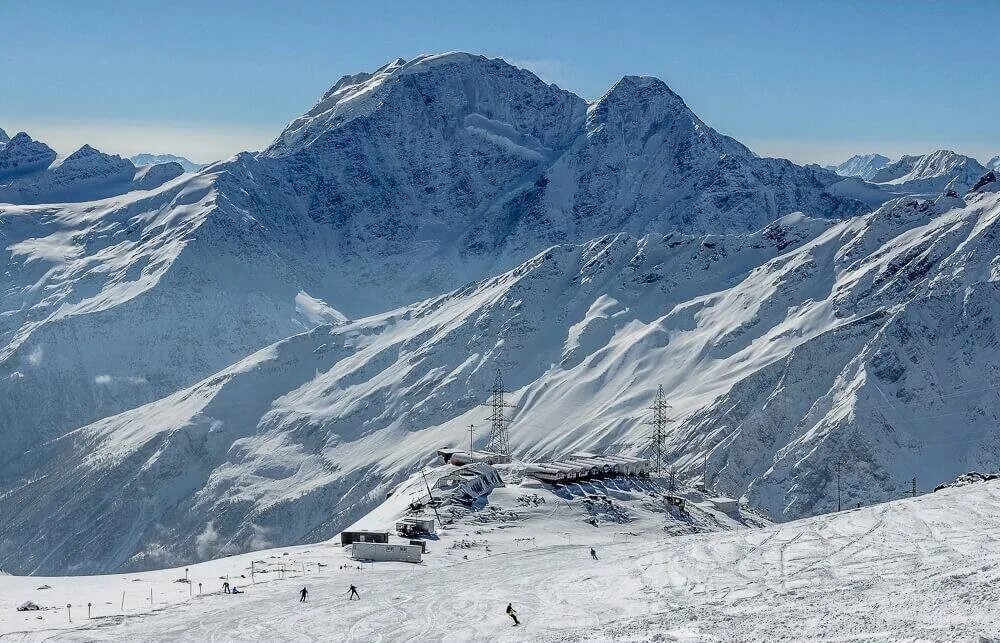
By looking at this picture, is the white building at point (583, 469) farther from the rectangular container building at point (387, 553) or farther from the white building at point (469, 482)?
the rectangular container building at point (387, 553)

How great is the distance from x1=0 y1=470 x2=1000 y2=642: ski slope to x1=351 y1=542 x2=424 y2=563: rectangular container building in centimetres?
113

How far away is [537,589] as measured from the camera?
84.5 metres

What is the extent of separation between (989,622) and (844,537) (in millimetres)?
26387

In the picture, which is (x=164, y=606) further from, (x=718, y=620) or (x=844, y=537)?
(x=844, y=537)

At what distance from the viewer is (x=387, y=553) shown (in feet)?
335

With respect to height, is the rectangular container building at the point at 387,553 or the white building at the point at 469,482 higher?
the white building at the point at 469,482

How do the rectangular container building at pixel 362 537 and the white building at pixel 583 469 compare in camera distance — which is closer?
the rectangular container building at pixel 362 537

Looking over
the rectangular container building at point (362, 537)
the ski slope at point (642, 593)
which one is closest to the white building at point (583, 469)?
the rectangular container building at point (362, 537)

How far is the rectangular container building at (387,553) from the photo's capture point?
334 ft

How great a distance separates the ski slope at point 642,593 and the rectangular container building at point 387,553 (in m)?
1.13

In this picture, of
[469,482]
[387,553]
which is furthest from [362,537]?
[469,482]

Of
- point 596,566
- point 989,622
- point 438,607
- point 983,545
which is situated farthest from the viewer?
point 596,566

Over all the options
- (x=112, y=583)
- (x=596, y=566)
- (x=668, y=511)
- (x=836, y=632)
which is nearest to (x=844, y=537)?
(x=596, y=566)

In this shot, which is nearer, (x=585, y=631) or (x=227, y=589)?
(x=585, y=631)
